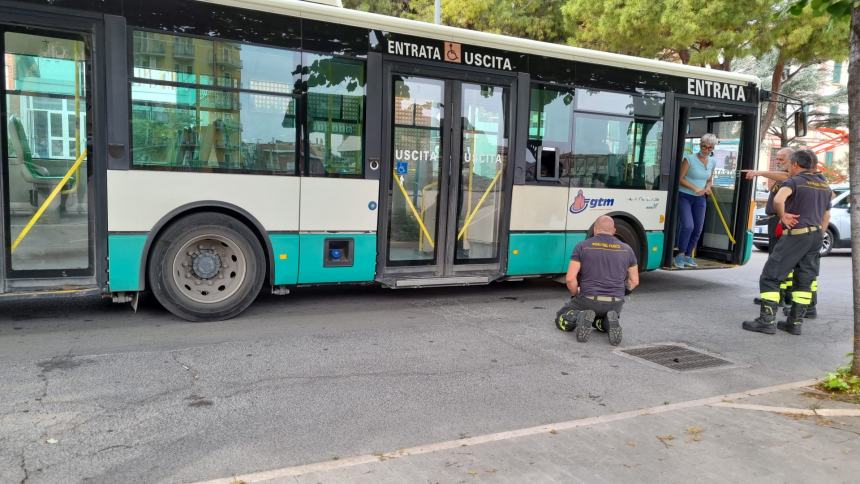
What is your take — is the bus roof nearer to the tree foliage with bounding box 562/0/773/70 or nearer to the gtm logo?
the gtm logo

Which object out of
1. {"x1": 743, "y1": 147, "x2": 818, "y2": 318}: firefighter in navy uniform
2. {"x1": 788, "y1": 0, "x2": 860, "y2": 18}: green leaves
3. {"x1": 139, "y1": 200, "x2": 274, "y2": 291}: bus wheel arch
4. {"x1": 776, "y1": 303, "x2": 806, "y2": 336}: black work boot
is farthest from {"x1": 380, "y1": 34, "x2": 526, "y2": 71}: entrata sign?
{"x1": 776, "y1": 303, "x2": 806, "y2": 336}: black work boot

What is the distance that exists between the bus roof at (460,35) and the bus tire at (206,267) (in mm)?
2244

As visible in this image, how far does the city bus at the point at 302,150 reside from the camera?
592 centimetres

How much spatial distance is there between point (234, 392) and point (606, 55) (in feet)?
21.3

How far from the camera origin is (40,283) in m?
5.97

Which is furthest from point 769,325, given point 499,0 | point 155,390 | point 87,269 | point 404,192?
point 499,0

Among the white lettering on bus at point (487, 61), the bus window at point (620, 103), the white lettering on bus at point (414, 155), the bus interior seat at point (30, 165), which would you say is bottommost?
the bus interior seat at point (30, 165)

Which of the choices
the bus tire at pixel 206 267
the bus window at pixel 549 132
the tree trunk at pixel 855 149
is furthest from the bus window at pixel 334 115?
the tree trunk at pixel 855 149

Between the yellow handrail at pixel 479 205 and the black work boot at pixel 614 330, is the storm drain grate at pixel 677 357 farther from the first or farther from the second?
the yellow handrail at pixel 479 205

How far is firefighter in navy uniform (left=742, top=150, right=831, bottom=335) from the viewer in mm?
7023

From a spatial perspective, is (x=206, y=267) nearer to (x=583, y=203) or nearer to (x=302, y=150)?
(x=302, y=150)

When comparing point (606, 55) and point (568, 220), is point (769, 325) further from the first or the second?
point (606, 55)

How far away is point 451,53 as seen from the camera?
7.59 m

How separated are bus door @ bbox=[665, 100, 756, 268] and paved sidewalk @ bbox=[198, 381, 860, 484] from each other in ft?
17.6
